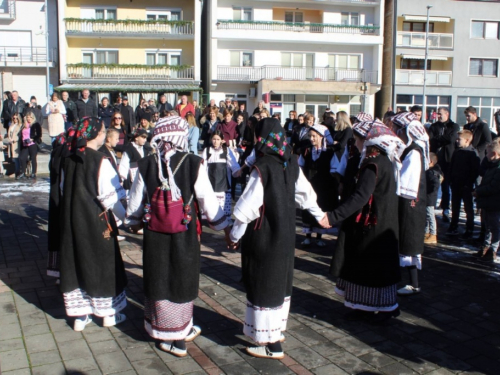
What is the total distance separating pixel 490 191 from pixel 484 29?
35.8 metres

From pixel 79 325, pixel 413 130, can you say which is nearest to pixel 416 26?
pixel 413 130

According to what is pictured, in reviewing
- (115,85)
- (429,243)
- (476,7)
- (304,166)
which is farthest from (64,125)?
(476,7)

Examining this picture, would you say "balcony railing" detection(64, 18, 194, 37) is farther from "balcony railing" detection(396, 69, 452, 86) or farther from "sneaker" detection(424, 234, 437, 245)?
"sneaker" detection(424, 234, 437, 245)

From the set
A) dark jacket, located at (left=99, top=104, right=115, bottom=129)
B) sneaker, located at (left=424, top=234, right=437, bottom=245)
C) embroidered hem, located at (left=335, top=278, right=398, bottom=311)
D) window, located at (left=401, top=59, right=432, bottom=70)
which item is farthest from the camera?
window, located at (left=401, top=59, right=432, bottom=70)

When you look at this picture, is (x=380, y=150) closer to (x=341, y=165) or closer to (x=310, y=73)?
(x=341, y=165)

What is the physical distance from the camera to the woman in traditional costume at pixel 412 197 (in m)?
5.68

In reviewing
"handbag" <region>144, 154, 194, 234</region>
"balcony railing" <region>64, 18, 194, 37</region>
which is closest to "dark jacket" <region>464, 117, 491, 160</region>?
"handbag" <region>144, 154, 194, 234</region>

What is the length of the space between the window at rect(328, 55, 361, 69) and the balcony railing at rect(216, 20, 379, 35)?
174 centimetres

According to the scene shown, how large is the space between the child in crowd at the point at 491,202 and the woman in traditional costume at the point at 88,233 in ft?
17.1

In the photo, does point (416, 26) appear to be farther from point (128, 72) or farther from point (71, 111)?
point (71, 111)

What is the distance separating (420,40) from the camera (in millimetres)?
37312

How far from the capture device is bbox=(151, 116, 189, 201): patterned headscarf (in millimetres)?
4344

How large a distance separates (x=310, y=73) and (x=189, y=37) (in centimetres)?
895

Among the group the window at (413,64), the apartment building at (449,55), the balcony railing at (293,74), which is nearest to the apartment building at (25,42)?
the balcony railing at (293,74)
